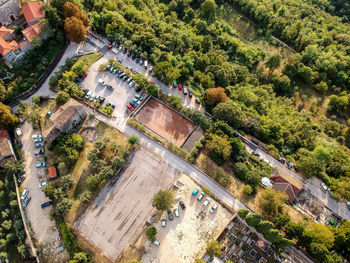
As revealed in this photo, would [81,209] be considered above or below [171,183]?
below

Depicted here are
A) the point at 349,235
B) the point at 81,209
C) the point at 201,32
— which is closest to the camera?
the point at 349,235

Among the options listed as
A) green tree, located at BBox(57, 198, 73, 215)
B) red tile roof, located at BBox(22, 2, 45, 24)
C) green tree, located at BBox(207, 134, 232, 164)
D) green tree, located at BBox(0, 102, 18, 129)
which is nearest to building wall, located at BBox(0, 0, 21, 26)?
red tile roof, located at BBox(22, 2, 45, 24)

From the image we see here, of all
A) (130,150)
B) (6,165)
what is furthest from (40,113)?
(130,150)

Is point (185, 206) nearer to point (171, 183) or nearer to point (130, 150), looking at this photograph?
point (171, 183)

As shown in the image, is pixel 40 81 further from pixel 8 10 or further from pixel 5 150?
pixel 8 10

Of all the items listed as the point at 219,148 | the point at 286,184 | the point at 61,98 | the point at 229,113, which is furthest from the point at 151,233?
the point at 61,98

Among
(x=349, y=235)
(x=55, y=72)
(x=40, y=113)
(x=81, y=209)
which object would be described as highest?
(x=349, y=235)
